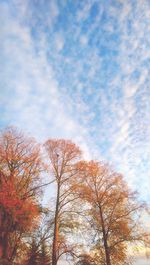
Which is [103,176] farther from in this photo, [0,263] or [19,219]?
[0,263]

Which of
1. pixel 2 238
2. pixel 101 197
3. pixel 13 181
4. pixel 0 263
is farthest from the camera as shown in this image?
pixel 101 197

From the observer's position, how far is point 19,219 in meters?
26.6

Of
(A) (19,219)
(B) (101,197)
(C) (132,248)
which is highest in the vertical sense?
(B) (101,197)

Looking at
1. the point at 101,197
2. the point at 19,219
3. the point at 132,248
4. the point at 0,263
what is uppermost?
Result: the point at 101,197

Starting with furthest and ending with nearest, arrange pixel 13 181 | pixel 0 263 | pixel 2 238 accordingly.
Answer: pixel 13 181 < pixel 2 238 < pixel 0 263

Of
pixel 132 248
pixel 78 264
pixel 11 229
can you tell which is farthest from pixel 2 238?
pixel 132 248

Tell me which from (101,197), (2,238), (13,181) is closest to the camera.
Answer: (2,238)

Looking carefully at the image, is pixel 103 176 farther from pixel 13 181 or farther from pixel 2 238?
pixel 2 238

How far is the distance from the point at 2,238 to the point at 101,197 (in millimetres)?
10244

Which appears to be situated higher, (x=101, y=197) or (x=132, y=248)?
(x=101, y=197)

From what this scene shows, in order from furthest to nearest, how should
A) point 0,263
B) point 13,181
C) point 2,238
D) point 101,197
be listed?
point 101,197 < point 13,181 < point 2,238 < point 0,263

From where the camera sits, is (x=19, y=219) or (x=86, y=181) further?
(x=86, y=181)

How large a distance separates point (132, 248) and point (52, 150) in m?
11.9

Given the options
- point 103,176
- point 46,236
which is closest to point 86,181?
point 103,176
